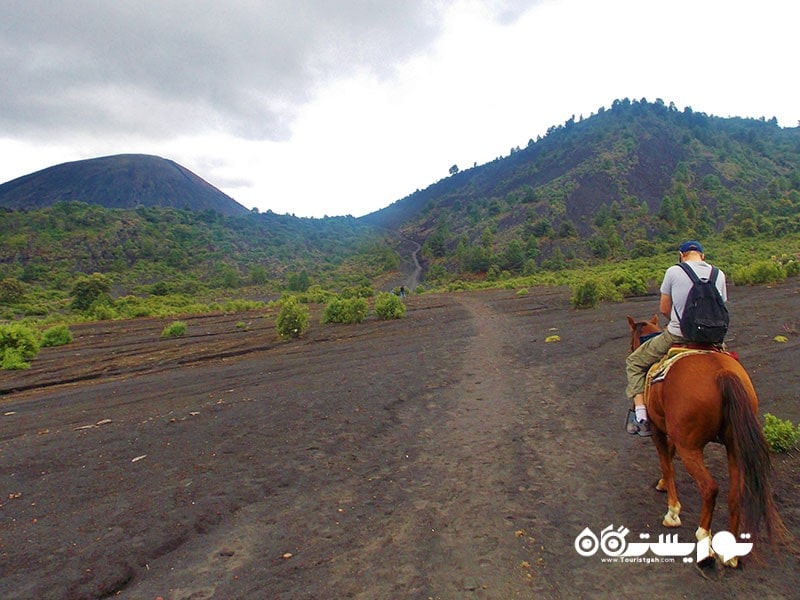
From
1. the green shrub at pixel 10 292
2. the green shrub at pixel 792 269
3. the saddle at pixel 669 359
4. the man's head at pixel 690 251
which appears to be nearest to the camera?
the saddle at pixel 669 359

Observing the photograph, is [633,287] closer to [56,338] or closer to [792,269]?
[792,269]

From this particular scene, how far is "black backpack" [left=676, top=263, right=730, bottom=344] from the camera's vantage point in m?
3.93

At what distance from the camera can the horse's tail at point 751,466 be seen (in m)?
3.45

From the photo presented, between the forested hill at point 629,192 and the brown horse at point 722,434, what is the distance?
71596 mm

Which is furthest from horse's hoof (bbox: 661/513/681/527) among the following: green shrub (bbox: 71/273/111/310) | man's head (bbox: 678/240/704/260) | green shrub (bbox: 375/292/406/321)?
green shrub (bbox: 71/273/111/310)

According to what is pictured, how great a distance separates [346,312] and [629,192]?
97812mm

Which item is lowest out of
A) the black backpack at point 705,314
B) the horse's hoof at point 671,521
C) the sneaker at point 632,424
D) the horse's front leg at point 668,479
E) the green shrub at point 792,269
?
the green shrub at point 792,269

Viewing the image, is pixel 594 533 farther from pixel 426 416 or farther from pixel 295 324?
pixel 295 324

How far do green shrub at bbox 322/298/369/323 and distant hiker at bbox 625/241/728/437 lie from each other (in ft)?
71.8

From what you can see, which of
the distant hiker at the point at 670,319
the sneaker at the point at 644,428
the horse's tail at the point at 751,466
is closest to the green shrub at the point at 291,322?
the distant hiker at the point at 670,319

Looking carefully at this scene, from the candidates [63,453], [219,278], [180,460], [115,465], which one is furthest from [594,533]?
[219,278]

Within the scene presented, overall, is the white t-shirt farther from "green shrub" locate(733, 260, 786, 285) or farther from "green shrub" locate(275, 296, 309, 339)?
"green shrub" locate(733, 260, 786, 285)

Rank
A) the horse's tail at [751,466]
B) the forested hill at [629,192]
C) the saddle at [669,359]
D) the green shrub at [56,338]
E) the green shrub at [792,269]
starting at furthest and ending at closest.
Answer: the forested hill at [629,192] → the green shrub at [792,269] → the green shrub at [56,338] → the saddle at [669,359] → the horse's tail at [751,466]

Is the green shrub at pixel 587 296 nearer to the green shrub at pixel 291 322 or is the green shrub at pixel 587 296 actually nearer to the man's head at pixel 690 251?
the green shrub at pixel 291 322
